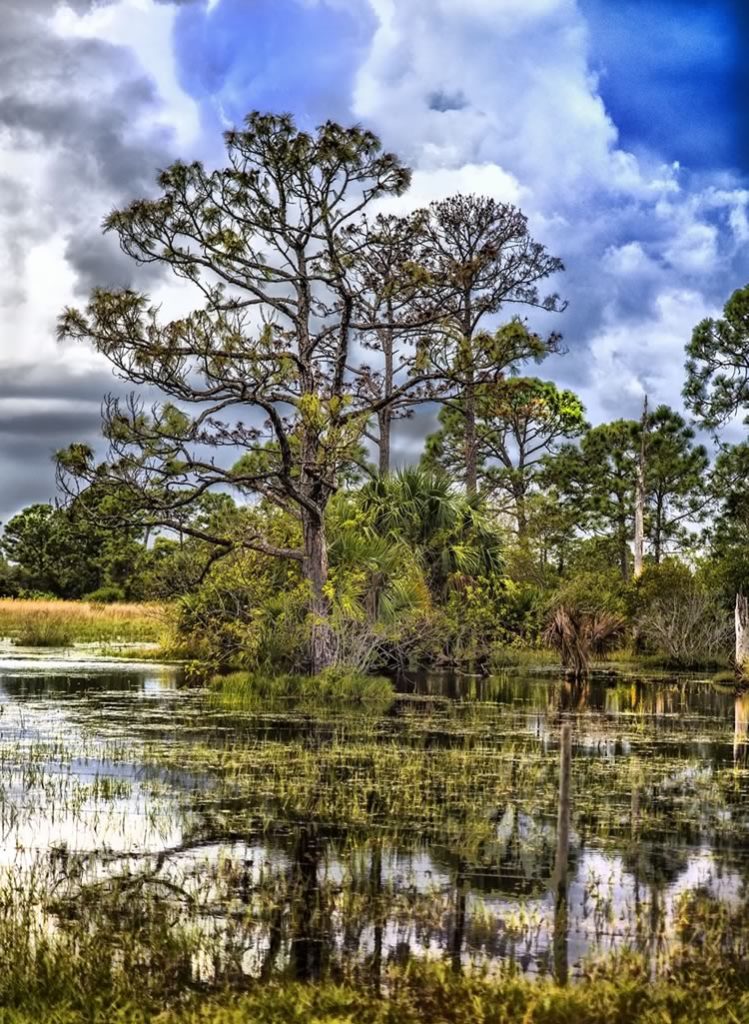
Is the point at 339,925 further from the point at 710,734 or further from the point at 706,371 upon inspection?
the point at 706,371

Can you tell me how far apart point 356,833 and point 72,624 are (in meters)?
34.6

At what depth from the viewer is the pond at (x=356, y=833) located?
7668 millimetres

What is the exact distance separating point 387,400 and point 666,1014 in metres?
18.3

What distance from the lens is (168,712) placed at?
789 inches

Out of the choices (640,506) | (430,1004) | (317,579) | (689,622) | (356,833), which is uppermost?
(640,506)

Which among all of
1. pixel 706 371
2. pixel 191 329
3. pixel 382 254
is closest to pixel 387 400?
pixel 191 329

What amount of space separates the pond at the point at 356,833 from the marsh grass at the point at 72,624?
2042 centimetres

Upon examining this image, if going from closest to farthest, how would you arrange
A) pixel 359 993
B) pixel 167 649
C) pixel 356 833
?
pixel 359 993, pixel 356 833, pixel 167 649

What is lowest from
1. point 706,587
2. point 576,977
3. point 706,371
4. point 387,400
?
point 576,977

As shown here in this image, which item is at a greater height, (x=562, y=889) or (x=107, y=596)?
(x=107, y=596)

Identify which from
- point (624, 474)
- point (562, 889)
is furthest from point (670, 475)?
point (562, 889)

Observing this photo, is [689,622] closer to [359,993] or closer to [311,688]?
[311,688]

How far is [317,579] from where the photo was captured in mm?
24594

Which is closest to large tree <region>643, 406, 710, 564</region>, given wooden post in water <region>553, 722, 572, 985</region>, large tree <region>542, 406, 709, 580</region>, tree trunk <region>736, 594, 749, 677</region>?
large tree <region>542, 406, 709, 580</region>
